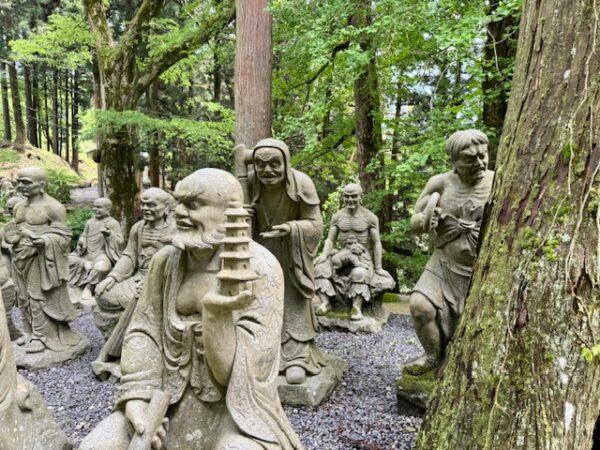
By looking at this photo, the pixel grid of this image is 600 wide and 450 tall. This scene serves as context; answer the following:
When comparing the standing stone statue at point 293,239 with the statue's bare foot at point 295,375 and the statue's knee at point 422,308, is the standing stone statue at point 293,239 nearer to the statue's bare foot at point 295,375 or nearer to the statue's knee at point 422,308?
the statue's bare foot at point 295,375

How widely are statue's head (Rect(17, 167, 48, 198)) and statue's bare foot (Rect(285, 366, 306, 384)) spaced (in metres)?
3.61

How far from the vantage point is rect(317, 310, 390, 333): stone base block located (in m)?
6.79

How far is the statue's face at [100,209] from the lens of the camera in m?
7.32

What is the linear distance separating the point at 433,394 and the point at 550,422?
669mm

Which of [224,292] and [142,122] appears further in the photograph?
[142,122]

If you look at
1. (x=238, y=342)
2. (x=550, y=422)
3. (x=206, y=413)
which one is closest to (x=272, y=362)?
(x=238, y=342)

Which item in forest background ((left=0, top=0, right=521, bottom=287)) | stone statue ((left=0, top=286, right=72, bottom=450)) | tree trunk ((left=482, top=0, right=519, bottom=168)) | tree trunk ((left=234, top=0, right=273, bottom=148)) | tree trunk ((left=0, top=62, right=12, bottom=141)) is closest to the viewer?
stone statue ((left=0, top=286, right=72, bottom=450))

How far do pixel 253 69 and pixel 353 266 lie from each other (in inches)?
139

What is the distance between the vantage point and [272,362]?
2.22 metres

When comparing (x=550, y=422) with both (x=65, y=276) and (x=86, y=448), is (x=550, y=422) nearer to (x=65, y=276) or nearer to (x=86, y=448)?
(x=86, y=448)

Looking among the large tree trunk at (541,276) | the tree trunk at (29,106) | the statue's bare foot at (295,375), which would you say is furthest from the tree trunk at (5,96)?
the large tree trunk at (541,276)

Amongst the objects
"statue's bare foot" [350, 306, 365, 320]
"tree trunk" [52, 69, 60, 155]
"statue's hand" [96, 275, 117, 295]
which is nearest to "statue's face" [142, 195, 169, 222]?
"statue's hand" [96, 275, 117, 295]

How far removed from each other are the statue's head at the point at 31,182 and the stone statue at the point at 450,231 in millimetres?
4304

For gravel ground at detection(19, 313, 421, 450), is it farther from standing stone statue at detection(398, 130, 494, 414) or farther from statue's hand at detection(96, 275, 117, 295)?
statue's hand at detection(96, 275, 117, 295)
